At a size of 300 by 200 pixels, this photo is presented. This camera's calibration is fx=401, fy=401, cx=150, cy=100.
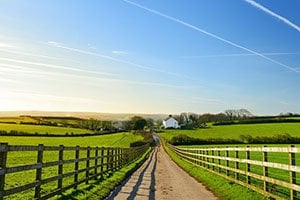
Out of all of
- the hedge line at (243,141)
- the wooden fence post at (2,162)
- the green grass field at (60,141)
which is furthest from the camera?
the hedge line at (243,141)

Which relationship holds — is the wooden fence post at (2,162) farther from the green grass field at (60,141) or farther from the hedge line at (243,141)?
the hedge line at (243,141)

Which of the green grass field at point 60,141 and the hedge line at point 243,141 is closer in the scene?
the green grass field at point 60,141

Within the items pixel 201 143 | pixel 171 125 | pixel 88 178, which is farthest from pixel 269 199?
pixel 171 125

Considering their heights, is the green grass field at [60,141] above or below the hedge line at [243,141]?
below

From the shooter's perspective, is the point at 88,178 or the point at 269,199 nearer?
the point at 269,199

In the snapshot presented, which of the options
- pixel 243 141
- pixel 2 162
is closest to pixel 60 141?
pixel 243 141

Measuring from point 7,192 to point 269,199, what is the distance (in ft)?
21.8

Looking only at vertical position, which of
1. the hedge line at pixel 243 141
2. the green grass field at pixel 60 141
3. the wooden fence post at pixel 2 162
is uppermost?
the hedge line at pixel 243 141

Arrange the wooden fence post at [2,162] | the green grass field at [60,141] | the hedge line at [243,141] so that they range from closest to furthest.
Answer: the wooden fence post at [2,162] < the green grass field at [60,141] < the hedge line at [243,141]

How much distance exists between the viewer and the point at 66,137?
4077 inches

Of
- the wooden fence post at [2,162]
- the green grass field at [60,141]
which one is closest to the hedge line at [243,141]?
the green grass field at [60,141]

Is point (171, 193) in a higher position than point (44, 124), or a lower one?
lower

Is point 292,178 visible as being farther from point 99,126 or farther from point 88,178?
point 99,126

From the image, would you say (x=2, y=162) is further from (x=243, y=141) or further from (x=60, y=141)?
(x=243, y=141)
